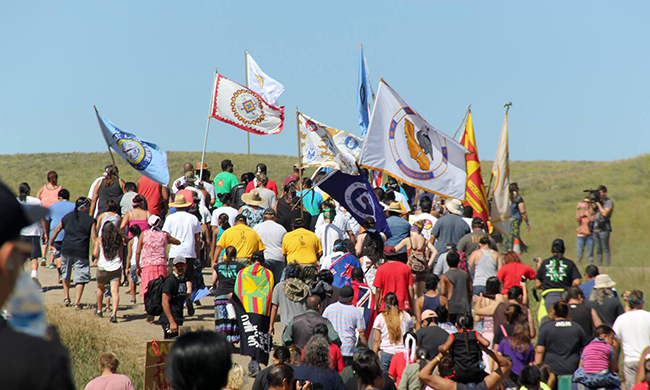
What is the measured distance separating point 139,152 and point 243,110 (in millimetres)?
3816

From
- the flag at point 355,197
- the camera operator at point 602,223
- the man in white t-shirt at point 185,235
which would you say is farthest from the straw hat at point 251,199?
the camera operator at point 602,223

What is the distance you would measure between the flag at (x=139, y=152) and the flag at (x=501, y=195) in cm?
592

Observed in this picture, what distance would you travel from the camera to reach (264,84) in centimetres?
2192

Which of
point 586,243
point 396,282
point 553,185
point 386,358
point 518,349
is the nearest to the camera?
point 518,349

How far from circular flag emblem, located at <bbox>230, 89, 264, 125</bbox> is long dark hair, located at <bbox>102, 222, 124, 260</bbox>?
6.73 m

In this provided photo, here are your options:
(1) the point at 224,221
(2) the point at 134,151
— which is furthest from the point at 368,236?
(2) the point at 134,151

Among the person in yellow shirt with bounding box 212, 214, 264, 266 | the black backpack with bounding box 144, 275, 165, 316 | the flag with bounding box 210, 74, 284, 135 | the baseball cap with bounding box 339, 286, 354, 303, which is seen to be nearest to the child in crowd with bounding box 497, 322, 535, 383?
the baseball cap with bounding box 339, 286, 354, 303

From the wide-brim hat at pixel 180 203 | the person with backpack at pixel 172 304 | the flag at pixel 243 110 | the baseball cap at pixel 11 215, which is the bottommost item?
the person with backpack at pixel 172 304

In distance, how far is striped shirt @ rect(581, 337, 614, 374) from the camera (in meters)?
9.10

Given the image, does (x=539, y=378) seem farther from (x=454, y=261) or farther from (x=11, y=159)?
(x=11, y=159)

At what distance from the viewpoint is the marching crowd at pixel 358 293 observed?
820 cm

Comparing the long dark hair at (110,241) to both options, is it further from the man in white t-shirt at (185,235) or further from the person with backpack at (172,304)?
the person with backpack at (172,304)

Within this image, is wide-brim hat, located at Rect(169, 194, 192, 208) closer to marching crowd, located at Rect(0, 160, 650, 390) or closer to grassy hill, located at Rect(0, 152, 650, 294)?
marching crowd, located at Rect(0, 160, 650, 390)

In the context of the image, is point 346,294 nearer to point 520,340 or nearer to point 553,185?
point 520,340
